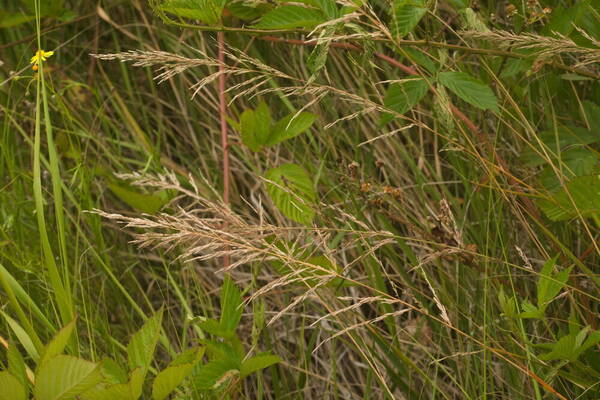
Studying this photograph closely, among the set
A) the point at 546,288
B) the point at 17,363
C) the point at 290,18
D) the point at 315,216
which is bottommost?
the point at 315,216

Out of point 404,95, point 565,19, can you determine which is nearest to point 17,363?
point 404,95

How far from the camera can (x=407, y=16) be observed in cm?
147

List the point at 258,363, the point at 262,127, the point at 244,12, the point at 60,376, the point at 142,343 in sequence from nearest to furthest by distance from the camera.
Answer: the point at 60,376
the point at 142,343
the point at 258,363
the point at 262,127
the point at 244,12

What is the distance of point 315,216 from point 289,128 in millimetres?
262

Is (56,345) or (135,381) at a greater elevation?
(56,345)

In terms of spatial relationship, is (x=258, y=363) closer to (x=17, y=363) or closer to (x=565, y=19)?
(x=17, y=363)

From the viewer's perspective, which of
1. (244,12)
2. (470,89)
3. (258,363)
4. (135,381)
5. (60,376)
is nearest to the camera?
(60,376)

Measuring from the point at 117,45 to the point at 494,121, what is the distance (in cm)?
112

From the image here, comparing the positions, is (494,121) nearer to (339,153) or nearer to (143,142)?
(339,153)

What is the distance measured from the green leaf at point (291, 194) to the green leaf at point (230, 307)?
0.20 m

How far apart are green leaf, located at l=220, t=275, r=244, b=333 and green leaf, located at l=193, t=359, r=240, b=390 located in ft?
0.19

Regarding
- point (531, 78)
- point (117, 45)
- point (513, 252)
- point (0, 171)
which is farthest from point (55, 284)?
point (117, 45)

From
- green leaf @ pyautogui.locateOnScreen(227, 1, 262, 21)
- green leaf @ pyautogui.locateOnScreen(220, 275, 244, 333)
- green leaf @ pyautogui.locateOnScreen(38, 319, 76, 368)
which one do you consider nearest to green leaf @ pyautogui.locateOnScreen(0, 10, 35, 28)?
green leaf @ pyautogui.locateOnScreen(227, 1, 262, 21)

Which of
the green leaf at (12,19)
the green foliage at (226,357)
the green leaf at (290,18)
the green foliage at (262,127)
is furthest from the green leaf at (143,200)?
the green leaf at (12,19)
